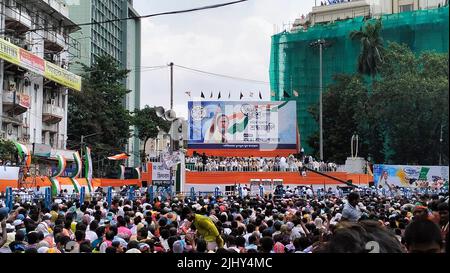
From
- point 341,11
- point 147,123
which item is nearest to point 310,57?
point 341,11

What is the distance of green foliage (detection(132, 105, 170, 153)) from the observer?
178ft

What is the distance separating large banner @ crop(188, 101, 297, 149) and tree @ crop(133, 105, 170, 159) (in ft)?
29.8

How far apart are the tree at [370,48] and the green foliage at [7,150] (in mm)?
26664

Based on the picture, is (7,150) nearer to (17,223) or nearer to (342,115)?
(17,223)

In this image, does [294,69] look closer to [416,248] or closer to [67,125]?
[67,125]

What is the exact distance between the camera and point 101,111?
49500 millimetres

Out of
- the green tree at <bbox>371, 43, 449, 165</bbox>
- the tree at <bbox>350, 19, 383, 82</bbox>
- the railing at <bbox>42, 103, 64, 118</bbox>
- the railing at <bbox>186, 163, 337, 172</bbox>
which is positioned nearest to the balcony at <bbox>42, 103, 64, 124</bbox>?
the railing at <bbox>42, 103, 64, 118</bbox>

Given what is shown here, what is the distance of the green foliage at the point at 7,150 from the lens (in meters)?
31.5

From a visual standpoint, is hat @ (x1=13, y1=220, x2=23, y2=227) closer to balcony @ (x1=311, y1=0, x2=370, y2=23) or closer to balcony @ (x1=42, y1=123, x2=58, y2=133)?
balcony @ (x1=42, y1=123, x2=58, y2=133)

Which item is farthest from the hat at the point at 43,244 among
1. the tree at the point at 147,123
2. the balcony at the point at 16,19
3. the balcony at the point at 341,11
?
the balcony at the point at 341,11

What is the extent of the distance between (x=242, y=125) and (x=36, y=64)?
1596 centimetres

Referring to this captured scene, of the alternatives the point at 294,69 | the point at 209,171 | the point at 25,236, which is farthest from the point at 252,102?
the point at 25,236

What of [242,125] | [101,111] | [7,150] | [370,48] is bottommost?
[7,150]

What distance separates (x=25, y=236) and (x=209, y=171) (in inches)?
1098
